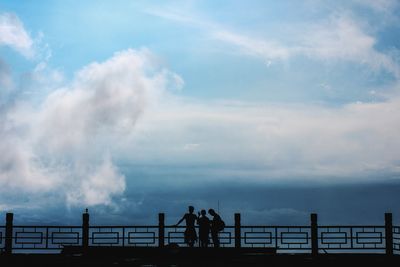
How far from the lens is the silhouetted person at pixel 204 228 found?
979 inches

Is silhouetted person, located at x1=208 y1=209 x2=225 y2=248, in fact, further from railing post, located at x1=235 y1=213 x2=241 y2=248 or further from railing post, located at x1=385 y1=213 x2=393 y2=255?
railing post, located at x1=385 y1=213 x2=393 y2=255

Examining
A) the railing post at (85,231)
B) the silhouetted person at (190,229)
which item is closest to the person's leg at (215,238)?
the silhouetted person at (190,229)

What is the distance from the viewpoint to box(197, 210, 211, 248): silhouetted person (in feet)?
81.6

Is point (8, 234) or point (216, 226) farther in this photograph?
point (8, 234)

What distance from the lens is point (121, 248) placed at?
2464 cm

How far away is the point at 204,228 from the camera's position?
81.7ft

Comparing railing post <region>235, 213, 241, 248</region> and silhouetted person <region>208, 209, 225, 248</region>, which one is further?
railing post <region>235, 213, 241, 248</region>

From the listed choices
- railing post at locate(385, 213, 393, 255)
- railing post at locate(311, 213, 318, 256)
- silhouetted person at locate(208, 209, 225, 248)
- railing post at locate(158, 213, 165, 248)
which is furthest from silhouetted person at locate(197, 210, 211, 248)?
railing post at locate(385, 213, 393, 255)

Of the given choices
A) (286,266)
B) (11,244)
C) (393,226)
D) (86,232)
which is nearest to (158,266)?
(286,266)

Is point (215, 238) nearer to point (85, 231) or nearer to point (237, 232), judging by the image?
point (237, 232)

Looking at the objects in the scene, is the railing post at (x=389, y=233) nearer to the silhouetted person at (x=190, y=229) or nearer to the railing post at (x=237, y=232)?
the railing post at (x=237, y=232)

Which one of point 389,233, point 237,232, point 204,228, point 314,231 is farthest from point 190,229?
point 389,233

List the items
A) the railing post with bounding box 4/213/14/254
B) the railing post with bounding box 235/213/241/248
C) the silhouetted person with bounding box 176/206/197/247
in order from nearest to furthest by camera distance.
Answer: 1. the silhouetted person with bounding box 176/206/197/247
2. the railing post with bounding box 4/213/14/254
3. the railing post with bounding box 235/213/241/248

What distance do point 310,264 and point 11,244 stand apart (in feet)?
47.3
